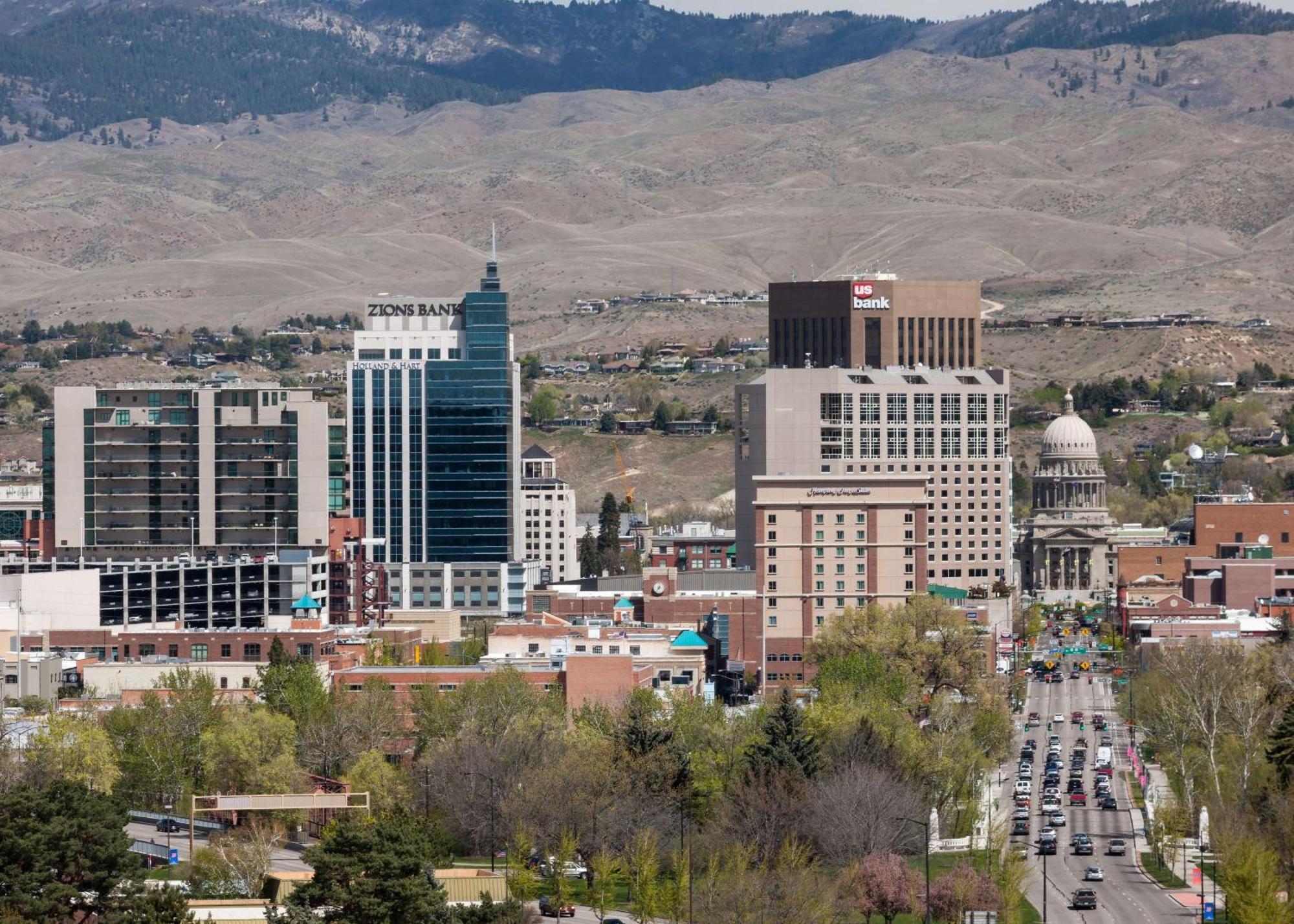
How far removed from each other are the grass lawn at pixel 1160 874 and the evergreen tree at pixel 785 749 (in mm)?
14247

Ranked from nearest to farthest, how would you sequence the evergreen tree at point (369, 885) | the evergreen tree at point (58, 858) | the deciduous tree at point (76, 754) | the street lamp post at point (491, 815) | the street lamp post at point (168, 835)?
the evergreen tree at point (369, 885), the evergreen tree at point (58, 858), the street lamp post at point (168, 835), the street lamp post at point (491, 815), the deciduous tree at point (76, 754)

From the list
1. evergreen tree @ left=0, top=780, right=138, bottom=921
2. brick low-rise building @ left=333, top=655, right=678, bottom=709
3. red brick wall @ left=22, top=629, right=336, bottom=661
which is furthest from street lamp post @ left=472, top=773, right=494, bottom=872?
red brick wall @ left=22, top=629, right=336, bottom=661

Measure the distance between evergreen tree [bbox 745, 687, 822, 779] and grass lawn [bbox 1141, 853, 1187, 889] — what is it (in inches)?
561

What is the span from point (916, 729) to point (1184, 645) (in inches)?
1967

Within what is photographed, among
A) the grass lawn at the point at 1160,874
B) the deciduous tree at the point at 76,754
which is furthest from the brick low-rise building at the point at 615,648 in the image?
the grass lawn at the point at 1160,874

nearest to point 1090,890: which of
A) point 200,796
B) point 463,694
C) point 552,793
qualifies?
point 552,793

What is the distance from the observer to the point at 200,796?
430ft

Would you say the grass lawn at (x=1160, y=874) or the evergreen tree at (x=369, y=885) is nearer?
the evergreen tree at (x=369, y=885)

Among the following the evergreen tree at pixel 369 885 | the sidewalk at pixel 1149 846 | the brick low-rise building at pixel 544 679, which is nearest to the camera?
the evergreen tree at pixel 369 885

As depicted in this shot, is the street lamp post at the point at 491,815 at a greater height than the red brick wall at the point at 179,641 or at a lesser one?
lesser

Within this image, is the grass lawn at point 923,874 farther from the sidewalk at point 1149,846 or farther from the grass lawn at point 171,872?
the grass lawn at point 171,872

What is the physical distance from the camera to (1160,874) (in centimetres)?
12900

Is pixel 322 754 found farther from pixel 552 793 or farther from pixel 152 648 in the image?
pixel 152 648

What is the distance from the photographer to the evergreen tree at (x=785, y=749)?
135 metres
